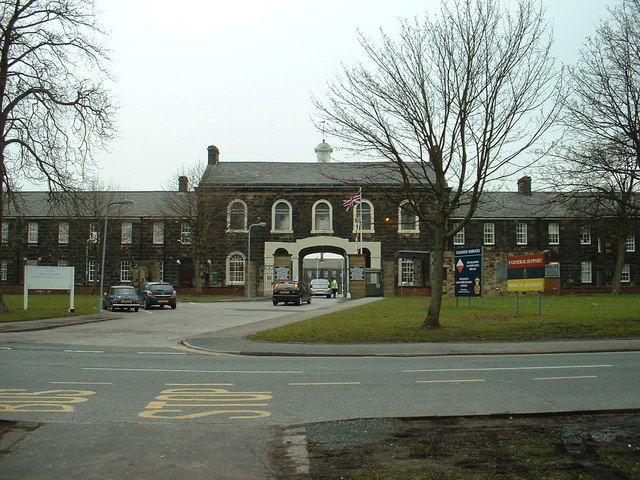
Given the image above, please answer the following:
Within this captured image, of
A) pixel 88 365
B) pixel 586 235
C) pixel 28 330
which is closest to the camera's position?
pixel 88 365

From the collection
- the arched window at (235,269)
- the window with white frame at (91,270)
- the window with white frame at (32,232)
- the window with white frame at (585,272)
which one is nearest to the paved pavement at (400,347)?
the arched window at (235,269)

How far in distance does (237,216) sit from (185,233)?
5194 mm

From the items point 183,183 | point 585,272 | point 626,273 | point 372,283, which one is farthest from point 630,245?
point 183,183

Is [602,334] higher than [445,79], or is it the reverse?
[445,79]

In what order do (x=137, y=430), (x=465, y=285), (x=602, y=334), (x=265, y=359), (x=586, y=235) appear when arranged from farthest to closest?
(x=586, y=235) < (x=465, y=285) < (x=602, y=334) < (x=265, y=359) < (x=137, y=430)

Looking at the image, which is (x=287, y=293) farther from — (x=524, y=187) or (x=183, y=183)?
(x=524, y=187)

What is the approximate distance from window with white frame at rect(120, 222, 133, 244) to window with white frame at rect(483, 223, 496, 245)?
35.7m

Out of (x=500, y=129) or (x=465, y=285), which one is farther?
(x=465, y=285)

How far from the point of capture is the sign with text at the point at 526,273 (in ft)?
85.0

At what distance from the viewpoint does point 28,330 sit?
888 inches

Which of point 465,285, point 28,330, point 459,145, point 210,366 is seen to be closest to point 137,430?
point 210,366

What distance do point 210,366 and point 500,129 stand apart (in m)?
11.8

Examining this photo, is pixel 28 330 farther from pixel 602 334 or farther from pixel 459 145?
pixel 602 334

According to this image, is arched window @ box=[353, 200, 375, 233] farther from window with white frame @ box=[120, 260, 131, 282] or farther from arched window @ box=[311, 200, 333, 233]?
window with white frame @ box=[120, 260, 131, 282]
